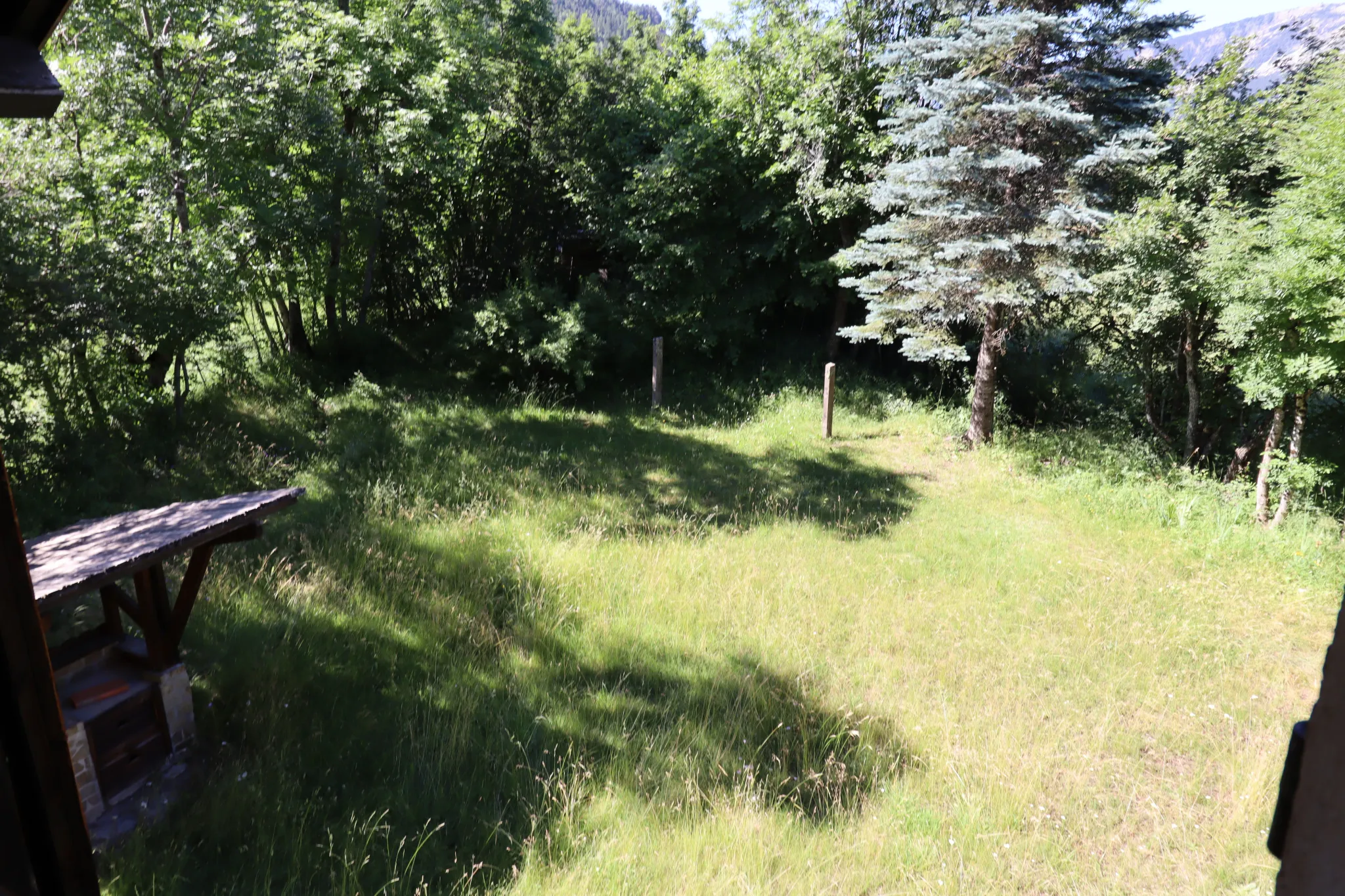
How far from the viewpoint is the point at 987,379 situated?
1120 cm

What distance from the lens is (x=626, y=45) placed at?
90.7ft

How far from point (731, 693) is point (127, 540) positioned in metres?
3.55

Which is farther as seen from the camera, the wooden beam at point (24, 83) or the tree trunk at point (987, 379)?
the tree trunk at point (987, 379)

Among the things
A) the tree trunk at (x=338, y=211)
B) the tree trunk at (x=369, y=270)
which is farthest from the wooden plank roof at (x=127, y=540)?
the tree trunk at (x=369, y=270)

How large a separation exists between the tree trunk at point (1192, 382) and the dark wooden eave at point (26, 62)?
505 inches

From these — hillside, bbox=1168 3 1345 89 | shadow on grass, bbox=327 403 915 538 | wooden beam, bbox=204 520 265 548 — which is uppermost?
hillside, bbox=1168 3 1345 89

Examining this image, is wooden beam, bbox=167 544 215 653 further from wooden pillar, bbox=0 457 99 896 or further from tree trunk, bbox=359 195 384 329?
tree trunk, bbox=359 195 384 329

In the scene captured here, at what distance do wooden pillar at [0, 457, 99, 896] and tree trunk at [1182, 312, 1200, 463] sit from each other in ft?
42.8

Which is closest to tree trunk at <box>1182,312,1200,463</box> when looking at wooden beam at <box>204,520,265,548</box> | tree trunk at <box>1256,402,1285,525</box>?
tree trunk at <box>1256,402,1285,525</box>

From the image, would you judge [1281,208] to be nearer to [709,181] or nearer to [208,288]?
[709,181]

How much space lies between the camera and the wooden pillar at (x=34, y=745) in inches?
56.0

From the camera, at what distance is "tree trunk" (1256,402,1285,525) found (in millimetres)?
9609

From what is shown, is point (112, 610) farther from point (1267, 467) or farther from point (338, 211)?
point (1267, 467)

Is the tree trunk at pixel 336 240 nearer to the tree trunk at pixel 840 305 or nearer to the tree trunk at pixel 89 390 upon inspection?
the tree trunk at pixel 89 390
